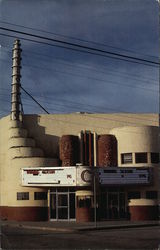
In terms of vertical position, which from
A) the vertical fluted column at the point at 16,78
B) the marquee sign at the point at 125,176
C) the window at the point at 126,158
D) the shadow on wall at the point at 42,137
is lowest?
the marquee sign at the point at 125,176

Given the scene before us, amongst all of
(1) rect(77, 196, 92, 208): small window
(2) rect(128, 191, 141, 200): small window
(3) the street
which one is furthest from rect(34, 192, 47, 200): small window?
(3) the street

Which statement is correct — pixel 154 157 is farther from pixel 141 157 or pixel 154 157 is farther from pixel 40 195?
pixel 40 195

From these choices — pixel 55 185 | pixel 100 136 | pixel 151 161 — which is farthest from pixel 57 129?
pixel 151 161

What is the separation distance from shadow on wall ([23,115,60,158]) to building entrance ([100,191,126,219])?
19.3 feet

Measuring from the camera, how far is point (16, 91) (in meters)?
42.4

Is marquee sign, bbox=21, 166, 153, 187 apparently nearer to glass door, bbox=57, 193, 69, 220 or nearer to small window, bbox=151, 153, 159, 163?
small window, bbox=151, 153, 159, 163

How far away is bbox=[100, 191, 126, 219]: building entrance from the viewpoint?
34.8 meters

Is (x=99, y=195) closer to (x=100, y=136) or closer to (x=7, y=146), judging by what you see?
(x=100, y=136)

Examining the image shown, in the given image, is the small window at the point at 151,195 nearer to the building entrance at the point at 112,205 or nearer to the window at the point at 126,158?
the building entrance at the point at 112,205

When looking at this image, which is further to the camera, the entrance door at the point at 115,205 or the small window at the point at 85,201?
the entrance door at the point at 115,205

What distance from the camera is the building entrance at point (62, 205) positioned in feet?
112

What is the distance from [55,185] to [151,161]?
7.92 metres

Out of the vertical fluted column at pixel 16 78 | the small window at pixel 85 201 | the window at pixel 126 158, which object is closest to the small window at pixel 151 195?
the window at pixel 126 158

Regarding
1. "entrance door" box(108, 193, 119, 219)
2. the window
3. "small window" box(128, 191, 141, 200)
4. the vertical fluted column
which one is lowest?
"entrance door" box(108, 193, 119, 219)
